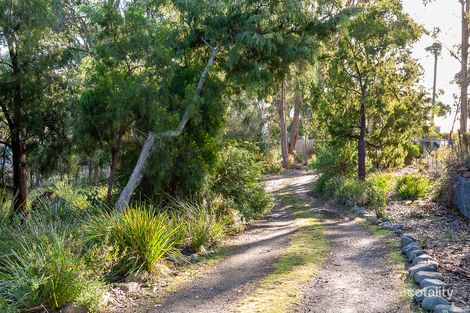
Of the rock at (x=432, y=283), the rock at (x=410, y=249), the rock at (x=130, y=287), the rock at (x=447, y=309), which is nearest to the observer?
the rock at (x=447, y=309)

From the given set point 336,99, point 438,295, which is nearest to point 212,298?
point 438,295

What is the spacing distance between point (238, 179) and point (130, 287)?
6036 millimetres

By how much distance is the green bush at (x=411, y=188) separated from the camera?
11.4m

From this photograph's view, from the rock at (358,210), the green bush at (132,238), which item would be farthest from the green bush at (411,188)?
the green bush at (132,238)

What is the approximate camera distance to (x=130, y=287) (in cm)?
537

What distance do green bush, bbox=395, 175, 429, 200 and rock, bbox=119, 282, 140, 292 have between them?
27.6 ft

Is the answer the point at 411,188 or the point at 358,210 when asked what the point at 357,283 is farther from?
the point at 411,188

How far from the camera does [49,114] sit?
10.6 metres

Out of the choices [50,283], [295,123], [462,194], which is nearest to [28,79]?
[50,283]

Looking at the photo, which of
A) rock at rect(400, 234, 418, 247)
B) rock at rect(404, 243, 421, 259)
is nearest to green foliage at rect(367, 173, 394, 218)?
rock at rect(400, 234, 418, 247)

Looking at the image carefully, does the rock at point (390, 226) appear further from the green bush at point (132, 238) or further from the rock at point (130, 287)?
the rock at point (130, 287)

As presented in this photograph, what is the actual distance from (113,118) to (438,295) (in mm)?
6131

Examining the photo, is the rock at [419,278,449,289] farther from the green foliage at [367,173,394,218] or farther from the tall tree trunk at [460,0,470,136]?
the tall tree trunk at [460,0,470,136]

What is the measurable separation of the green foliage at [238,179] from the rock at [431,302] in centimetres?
650
